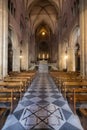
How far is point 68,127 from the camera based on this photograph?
4.28 m

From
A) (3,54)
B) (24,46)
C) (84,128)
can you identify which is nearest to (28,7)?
(24,46)

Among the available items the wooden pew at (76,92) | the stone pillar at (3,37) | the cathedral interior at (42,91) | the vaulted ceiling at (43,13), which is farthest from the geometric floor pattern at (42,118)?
the vaulted ceiling at (43,13)

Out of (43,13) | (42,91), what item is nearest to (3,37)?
(42,91)

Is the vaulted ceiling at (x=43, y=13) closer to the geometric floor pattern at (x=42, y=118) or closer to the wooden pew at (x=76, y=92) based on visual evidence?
the wooden pew at (x=76, y=92)

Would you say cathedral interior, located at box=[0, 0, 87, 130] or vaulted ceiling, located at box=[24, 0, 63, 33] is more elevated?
vaulted ceiling, located at box=[24, 0, 63, 33]

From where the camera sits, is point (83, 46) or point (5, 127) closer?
point (5, 127)

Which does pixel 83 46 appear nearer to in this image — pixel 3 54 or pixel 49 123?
pixel 3 54

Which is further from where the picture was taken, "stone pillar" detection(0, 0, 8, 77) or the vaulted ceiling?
the vaulted ceiling

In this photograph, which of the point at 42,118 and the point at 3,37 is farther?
the point at 3,37

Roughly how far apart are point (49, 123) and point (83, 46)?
27.3ft

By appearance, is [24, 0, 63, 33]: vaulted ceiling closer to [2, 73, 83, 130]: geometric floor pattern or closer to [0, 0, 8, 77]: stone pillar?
[0, 0, 8, 77]: stone pillar

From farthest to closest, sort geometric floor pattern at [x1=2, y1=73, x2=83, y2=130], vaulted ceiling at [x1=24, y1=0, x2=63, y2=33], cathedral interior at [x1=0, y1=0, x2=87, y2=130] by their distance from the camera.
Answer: vaulted ceiling at [x1=24, y1=0, x2=63, y2=33] < cathedral interior at [x1=0, y1=0, x2=87, y2=130] < geometric floor pattern at [x1=2, y1=73, x2=83, y2=130]

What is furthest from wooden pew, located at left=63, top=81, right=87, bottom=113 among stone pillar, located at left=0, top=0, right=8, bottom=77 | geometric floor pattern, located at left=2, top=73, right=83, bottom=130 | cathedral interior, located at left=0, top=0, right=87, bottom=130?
stone pillar, located at left=0, top=0, right=8, bottom=77

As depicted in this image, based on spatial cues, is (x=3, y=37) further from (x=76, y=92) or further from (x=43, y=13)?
(x=43, y=13)
